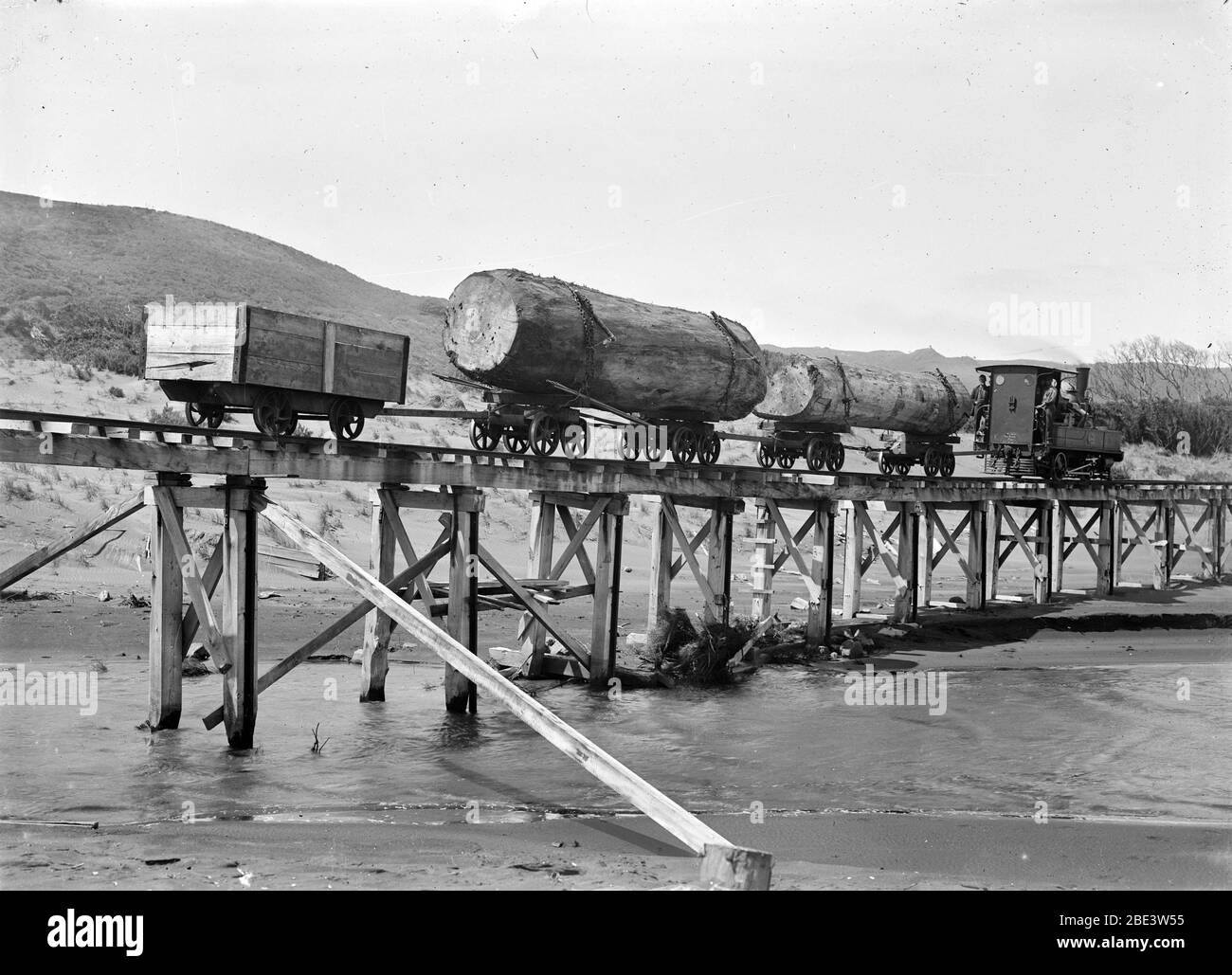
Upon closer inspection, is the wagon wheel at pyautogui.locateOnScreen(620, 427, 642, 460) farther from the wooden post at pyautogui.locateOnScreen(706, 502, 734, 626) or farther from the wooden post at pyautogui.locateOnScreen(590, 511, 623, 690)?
the wooden post at pyautogui.locateOnScreen(590, 511, 623, 690)

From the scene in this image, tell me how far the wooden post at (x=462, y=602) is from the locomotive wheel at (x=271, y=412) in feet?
5.75

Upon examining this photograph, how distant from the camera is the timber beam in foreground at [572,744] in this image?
600cm

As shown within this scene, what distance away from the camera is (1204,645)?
19.5 meters

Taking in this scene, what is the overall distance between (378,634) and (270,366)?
2881 mm

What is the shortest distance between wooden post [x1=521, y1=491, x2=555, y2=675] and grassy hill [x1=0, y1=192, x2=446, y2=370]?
27.5 m

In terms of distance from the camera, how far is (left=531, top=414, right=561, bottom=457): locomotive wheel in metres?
15.4

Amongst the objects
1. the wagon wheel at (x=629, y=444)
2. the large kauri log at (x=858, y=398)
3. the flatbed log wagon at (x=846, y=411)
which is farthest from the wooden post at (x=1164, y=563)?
the wagon wheel at (x=629, y=444)

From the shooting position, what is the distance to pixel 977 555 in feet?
74.8

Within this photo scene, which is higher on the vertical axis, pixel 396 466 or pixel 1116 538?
pixel 396 466

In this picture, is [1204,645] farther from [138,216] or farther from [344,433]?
[138,216]

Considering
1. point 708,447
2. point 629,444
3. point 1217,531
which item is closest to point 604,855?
point 629,444

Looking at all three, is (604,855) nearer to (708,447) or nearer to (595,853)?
(595,853)

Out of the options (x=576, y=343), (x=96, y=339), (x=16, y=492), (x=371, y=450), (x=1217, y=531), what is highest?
(x=96, y=339)
